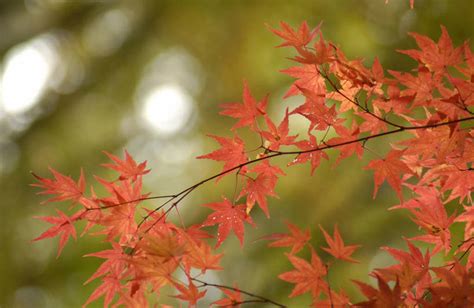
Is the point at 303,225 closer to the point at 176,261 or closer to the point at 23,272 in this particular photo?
the point at 23,272

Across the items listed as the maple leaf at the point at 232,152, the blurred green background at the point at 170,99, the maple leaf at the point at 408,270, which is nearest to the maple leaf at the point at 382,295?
the maple leaf at the point at 408,270

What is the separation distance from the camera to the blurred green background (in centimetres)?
306

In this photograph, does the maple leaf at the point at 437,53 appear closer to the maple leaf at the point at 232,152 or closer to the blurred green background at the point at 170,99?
the maple leaf at the point at 232,152

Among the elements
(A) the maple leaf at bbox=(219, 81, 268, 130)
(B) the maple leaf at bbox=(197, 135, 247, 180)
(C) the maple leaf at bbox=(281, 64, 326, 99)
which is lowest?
(B) the maple leaf at bbox=(197, 135, 247, 180)

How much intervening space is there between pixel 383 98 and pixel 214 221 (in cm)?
39

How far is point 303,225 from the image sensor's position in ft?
9.90

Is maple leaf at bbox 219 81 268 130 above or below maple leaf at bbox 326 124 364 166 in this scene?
above

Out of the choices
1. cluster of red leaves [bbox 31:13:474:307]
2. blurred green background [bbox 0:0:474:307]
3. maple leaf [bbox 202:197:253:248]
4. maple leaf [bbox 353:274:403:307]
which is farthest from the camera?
blurred green background [bbox 0:0:474:307]

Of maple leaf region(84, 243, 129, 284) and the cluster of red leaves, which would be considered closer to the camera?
the cluster of red leaves

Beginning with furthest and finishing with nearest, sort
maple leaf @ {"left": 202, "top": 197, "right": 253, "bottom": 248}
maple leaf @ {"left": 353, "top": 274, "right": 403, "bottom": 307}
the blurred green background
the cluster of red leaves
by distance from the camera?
the blurred green background, maple leaf @ {"left": 202, "top": 197, "right": 253, "bottom": 248}, the cluster of red leaves, maple leaf @ {"left": 353, "top": 274, "right": 403, "bottom": 307}

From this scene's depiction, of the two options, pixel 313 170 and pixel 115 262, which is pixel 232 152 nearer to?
pixel 313 170

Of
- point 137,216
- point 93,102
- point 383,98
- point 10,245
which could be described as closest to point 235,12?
point 93,102

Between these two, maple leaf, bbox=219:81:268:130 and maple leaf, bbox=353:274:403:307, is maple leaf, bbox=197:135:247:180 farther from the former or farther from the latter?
maple leaf, bbox=353:274:403:307

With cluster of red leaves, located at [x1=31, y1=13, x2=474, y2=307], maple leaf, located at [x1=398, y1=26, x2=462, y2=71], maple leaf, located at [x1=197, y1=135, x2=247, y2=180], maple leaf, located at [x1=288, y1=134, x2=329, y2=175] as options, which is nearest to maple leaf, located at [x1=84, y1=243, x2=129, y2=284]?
cluster of red leaves, located at [x1=31, y1=13, x2=474, y2=307]
